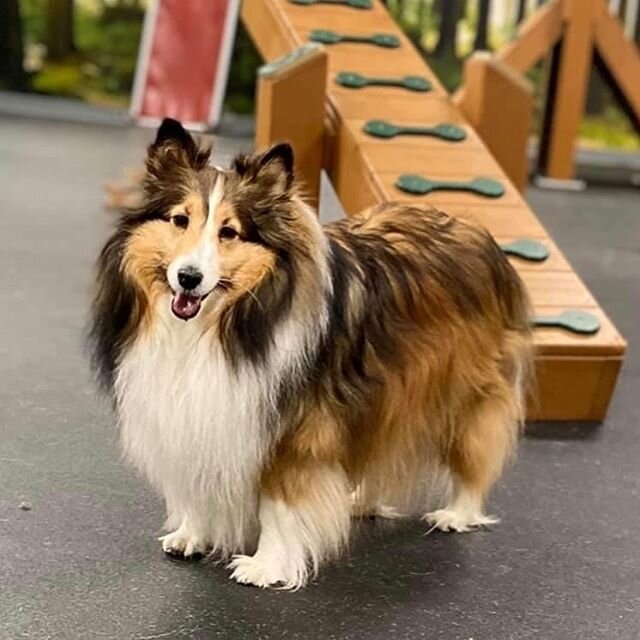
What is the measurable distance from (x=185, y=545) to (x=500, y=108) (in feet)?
9.42

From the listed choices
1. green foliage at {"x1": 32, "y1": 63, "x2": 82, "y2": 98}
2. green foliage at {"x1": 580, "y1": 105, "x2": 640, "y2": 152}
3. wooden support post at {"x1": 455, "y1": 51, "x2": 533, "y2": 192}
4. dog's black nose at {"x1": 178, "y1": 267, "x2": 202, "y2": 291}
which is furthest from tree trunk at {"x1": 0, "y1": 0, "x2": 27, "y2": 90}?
dog's black nose at {"x1": 178, "y1": 267, "x2": 202, "y2": 291}

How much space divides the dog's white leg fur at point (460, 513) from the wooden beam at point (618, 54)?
655 centimetres

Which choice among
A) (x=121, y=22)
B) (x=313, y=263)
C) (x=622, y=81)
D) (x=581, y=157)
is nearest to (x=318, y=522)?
(x=313, y=263)

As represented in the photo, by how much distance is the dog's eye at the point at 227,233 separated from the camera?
242 cm

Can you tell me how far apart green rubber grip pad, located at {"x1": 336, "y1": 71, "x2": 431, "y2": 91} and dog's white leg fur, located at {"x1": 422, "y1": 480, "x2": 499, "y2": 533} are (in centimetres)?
239

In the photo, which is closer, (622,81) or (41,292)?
(41,292)

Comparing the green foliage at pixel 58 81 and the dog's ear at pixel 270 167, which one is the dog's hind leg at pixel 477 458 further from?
the green foliage at pixel 58 81

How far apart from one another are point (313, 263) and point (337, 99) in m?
2.48

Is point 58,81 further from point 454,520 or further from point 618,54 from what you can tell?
point 454,520

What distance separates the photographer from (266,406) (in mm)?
2527

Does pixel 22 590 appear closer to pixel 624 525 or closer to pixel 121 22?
pixel 624 525

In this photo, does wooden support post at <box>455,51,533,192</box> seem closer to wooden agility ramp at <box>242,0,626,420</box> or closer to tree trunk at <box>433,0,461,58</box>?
wooden agility ramp at <box>242,0,626,420</box>

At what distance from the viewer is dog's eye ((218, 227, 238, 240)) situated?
2.42 meters

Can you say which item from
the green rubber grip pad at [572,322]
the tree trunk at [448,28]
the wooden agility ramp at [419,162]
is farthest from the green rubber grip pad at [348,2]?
the tree trunk at [448,28]
